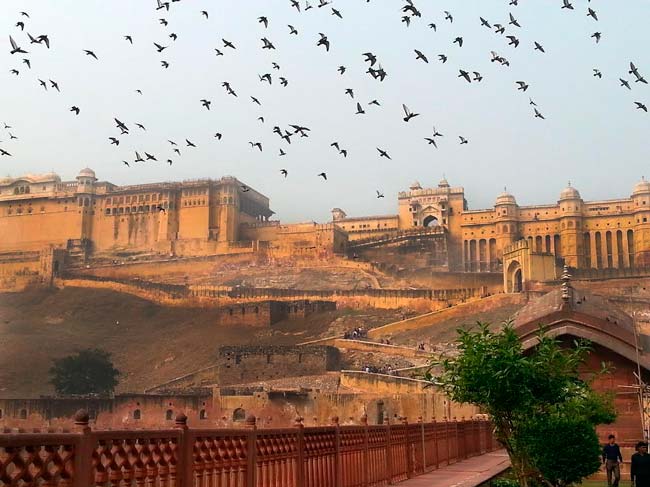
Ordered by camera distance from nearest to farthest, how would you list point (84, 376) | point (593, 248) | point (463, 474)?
1. point (463, 474)
2. point (84, 376)
3. point (593, 248)

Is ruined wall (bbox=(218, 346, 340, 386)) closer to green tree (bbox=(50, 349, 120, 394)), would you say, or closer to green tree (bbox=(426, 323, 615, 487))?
green tree (bbox=(50, 349, 120, 394))

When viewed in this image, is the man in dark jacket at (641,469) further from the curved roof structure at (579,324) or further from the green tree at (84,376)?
the green tree at (84,376)

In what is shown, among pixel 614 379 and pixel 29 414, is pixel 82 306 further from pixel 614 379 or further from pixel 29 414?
pixel 614 379

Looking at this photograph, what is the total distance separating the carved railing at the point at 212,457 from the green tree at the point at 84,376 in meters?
30.1

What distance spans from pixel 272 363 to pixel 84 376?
9.94 m

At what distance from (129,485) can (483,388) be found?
4595 mm

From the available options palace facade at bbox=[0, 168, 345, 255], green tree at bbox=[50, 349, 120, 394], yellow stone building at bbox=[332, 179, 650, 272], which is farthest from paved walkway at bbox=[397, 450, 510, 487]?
palace facade at bbox=[0, 168, 345, 255]

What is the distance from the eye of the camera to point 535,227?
185 feet

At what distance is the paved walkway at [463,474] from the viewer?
891 centimetres

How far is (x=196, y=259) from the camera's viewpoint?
59094 mm

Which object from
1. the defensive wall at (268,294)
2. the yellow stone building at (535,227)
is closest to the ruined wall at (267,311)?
the defensive wall at (268,294)

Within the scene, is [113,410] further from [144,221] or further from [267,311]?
[144,221]

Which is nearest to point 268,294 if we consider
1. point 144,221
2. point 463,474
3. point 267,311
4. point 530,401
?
point 267,311

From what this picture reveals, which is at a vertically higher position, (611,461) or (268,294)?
(268,294)
